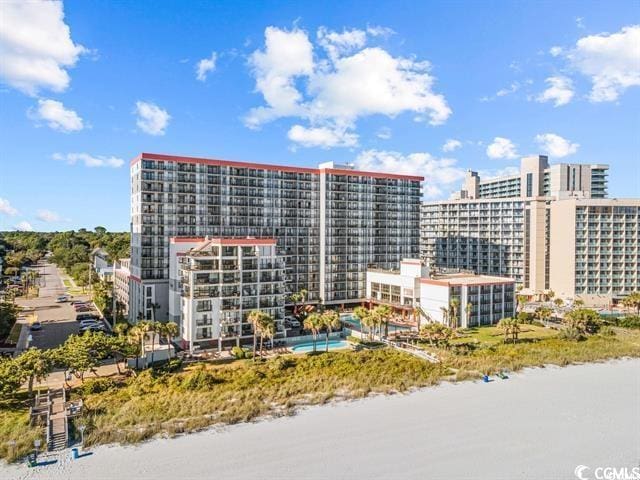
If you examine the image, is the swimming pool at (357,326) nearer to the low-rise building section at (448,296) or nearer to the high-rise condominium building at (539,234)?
the low-rise building section at (448,296)

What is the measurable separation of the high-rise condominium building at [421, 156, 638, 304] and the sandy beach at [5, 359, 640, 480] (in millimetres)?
70563

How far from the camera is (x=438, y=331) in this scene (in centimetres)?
6475

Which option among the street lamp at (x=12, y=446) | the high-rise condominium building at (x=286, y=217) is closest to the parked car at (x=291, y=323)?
the high-rise condominium building at (x=286, y=217)

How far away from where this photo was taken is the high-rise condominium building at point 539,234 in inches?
4350

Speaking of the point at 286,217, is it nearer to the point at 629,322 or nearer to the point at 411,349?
the point at 411,349

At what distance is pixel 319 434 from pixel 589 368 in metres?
40.9

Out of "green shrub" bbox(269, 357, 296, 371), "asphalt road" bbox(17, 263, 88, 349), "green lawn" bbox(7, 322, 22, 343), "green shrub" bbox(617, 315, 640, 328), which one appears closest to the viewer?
"green shrub" bbox(269, 357, 296, 371)

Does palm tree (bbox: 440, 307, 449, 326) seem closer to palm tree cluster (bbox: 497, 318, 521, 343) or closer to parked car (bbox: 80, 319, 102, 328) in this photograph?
palm tree cluster (bbox: 497, 318, 521, 343)

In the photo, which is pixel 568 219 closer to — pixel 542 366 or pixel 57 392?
pixel 542 366

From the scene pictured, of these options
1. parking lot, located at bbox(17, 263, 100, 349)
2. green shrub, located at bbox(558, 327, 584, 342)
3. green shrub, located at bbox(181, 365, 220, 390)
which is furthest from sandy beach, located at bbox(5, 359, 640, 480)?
parking lot, located at bbox(17, 263, 100, 349)

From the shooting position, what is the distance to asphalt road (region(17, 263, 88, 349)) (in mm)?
66188

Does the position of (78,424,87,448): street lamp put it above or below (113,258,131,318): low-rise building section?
below

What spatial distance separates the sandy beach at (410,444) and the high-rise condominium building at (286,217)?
40714mm

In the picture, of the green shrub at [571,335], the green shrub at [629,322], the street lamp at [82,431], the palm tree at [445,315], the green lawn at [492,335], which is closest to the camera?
the street lamp at [82,431]
